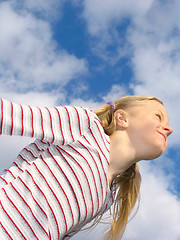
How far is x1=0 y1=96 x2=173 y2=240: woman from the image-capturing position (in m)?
2.15

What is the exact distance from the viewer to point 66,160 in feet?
7.72

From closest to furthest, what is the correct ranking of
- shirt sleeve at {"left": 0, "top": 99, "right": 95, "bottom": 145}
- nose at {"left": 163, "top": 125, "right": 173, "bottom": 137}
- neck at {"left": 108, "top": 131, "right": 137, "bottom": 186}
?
shirt sleeve at {"left": 0, "top": 99, "right": 95, "bottom": 145}
neck at {"left": 108, "top": 131, "right": 137, "bottom": 186}
nose at {"left": 163, "top": 125, "right": 173, "bottom": 137}

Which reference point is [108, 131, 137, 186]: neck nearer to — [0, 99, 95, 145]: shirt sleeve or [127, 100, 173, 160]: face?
[127, 100, 173, 160]: face

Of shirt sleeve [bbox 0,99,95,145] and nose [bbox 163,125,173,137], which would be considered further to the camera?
nose [bbox 163,125,173,137]

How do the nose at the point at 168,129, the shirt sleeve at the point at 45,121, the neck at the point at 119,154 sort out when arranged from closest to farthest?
the shirt sleeve at the point at 45,121 → the neck at the point at 119,154 → the nose at the point at 168,129

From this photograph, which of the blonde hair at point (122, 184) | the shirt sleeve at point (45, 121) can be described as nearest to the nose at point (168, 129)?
the blonde hair at point (122, 184)

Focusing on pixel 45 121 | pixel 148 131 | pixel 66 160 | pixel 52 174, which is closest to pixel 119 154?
pixel 148 131

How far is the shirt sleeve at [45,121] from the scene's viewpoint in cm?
208

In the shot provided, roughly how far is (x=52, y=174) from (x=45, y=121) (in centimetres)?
42

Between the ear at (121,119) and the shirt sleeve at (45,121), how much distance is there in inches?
14.5

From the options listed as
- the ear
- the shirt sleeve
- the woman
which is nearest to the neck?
the woman

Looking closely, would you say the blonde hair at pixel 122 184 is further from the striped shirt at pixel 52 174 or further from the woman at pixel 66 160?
the striped shirt at pixel 52 174

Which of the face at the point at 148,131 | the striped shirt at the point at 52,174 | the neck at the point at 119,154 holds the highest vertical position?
the face at the point at 148,131

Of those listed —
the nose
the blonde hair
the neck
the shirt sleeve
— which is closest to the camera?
the shirt sleeve
